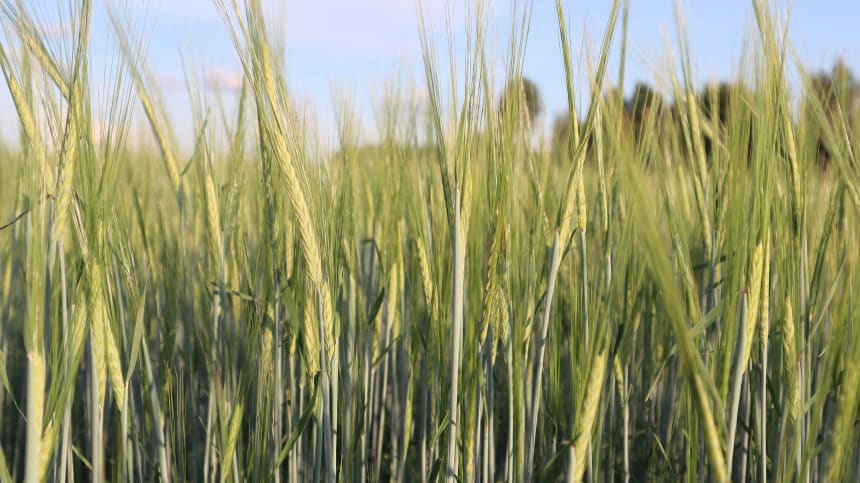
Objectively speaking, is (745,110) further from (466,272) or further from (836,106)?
(466,272)

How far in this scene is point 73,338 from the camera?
2.45 feet

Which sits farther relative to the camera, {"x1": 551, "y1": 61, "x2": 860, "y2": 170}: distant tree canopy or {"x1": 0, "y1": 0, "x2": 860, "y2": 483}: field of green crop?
{"x1": 551, "y1": 61, "x2": 860, "y2": 170}: distant tree canopy

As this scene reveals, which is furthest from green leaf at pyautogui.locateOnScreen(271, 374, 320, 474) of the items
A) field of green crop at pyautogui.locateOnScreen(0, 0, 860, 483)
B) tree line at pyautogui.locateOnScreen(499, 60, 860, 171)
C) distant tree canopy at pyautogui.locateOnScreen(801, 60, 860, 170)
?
distant tree canopy at pyautogui.locateOnScreen(801, 60, 860, 170)

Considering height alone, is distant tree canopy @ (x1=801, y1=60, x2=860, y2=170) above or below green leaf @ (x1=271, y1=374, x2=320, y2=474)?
above

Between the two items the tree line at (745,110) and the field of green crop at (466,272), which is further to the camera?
the tree line at (745,110)

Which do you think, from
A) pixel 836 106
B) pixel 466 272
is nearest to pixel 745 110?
pixel 836 106

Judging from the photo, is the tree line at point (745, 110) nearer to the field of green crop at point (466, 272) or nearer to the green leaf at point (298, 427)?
the field of green crop at point (466, 272)

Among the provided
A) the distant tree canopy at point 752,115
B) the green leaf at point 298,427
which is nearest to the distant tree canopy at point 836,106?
the distant tree canopy at point 752,115

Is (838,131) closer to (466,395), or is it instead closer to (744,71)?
(744,71)

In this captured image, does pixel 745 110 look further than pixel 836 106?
No

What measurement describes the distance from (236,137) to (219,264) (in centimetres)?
23

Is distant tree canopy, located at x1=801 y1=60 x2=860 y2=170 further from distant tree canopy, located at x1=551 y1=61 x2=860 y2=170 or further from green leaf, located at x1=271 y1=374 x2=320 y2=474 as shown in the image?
green leaf, located at x1=271 y1=374 x2=320 y2=474

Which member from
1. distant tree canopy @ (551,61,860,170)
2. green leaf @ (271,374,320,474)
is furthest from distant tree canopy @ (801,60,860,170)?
green leaf @ (271,374,320,474)

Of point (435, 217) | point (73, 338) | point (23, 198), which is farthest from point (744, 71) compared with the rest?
point (23, 198)
